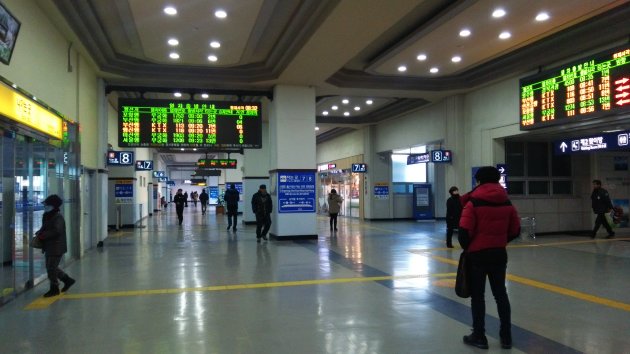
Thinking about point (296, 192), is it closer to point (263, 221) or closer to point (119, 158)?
point (263, 221)

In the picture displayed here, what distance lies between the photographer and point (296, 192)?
43.2 ft

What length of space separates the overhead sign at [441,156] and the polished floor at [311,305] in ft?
15.6

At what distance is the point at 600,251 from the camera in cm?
1016

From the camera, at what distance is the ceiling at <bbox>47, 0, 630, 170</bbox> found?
8.47 m

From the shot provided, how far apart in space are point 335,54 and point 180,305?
6668 millimetres

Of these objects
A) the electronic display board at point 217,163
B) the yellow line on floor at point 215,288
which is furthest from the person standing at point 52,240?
the electronic display board at point 217,163

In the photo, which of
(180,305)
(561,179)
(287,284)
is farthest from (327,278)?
(561,179)

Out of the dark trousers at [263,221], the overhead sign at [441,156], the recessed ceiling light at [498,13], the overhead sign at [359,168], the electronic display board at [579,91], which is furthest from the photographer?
the overhead sign at [359,168]

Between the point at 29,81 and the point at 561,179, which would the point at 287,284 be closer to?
the point at 29,81

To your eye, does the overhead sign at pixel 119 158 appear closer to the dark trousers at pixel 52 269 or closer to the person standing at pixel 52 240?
the person standing at pixel 52 240

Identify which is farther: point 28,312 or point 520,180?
point 520,180

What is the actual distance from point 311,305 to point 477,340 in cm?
217

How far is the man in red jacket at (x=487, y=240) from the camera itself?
13.5ft

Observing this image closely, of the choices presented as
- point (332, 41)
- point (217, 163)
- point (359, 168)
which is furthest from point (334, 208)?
point (217, 163)
